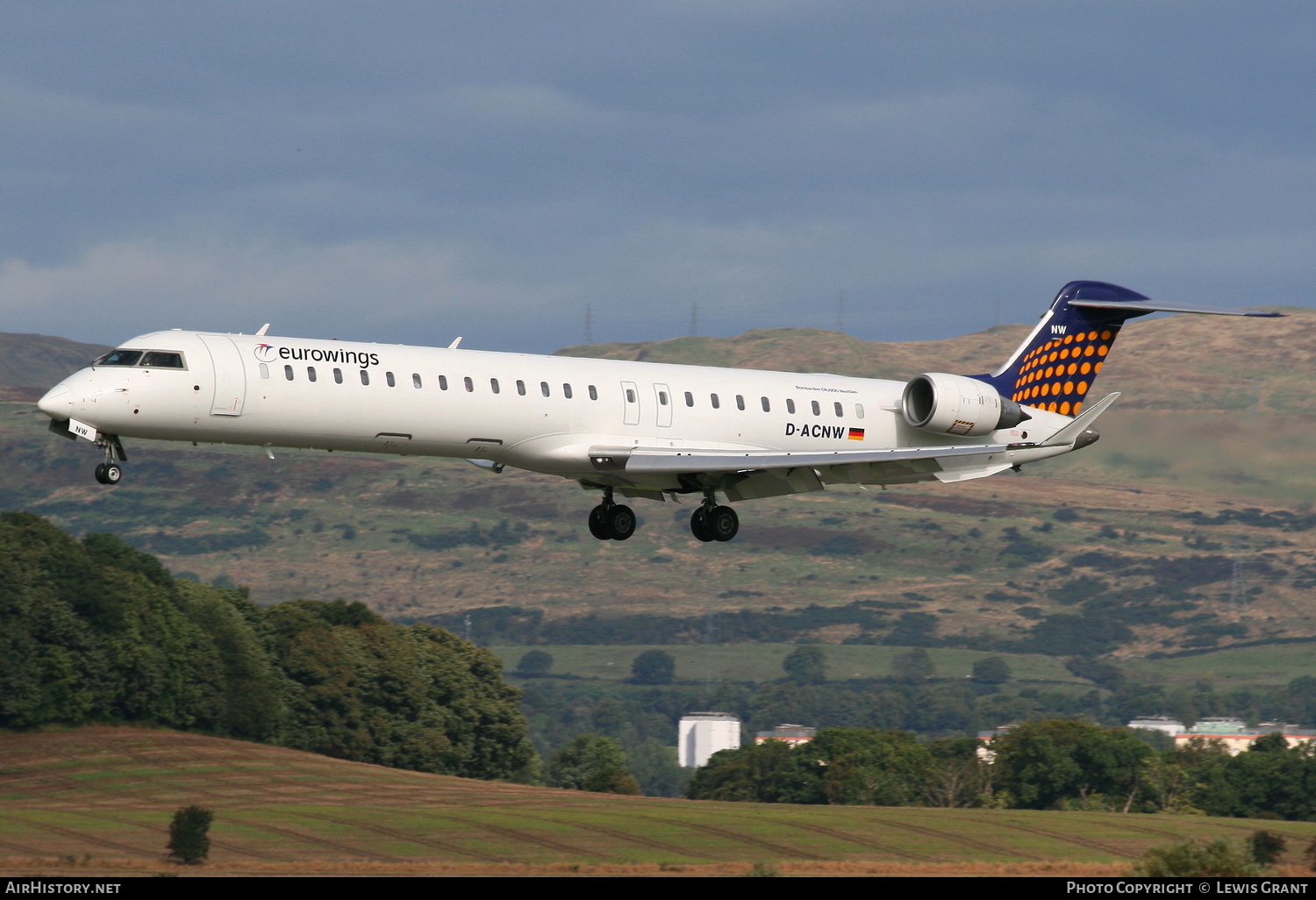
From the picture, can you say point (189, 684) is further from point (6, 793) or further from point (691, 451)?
point (691, 451)

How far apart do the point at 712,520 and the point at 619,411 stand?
13.1 ft

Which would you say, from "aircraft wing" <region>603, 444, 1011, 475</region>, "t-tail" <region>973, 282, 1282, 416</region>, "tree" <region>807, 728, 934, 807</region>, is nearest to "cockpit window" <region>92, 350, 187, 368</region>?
"aircraft wing" <region>603, 444, 1011, 475</region>

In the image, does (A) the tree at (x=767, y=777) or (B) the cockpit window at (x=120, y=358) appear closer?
(B) the cockpit window at (x=120, y=358)

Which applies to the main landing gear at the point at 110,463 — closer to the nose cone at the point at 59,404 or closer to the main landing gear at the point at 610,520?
the nose cone at the point at 59,404

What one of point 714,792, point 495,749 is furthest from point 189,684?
point 714,792

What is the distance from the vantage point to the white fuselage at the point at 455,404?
33.2 meters

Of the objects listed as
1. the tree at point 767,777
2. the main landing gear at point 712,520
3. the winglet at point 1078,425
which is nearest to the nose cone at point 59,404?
the main landing gear at point 712,520

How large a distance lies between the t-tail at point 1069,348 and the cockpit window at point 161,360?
20.5m

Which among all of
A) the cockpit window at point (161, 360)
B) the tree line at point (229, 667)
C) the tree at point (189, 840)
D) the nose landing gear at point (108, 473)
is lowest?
the tree at point (189, 840)

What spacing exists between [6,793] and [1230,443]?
69.1m

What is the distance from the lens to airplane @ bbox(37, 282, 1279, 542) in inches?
1316

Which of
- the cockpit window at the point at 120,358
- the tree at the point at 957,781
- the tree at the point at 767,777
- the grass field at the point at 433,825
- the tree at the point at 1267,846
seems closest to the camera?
the cockpit window at the point at 120,358

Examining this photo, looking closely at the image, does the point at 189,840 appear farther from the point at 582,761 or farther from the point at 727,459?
the point at 582,761

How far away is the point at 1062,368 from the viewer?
44250 mm
